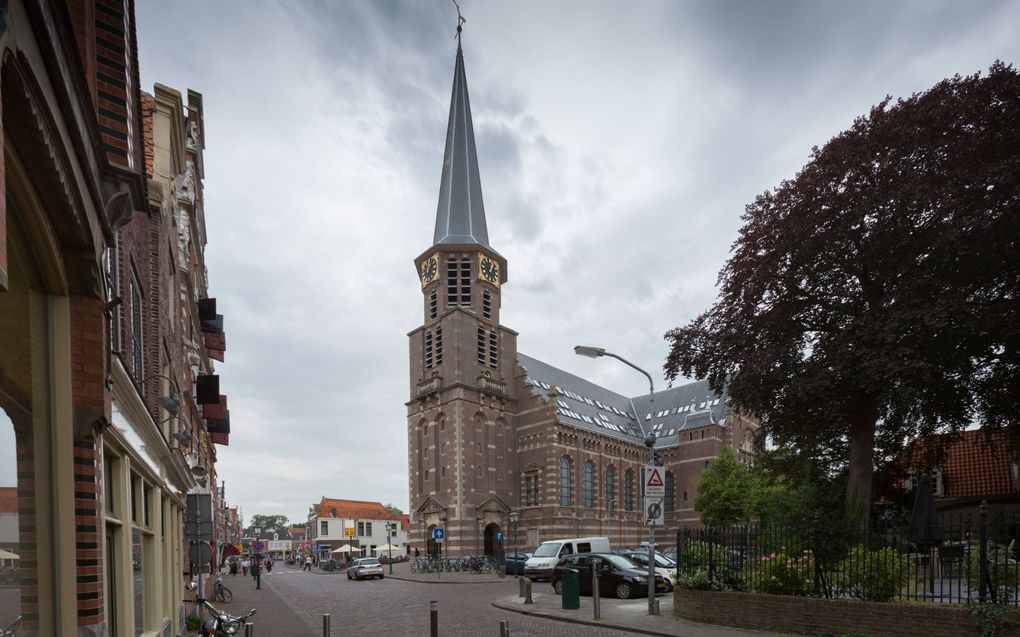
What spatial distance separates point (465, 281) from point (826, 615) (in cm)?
5164

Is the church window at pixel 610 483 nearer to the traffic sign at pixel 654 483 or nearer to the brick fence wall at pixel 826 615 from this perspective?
the traffic sign at pixel 654 483

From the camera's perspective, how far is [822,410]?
65.0 ft

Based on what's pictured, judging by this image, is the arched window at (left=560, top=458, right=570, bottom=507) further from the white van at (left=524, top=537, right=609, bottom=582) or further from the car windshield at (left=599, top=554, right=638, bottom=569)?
the car windshield at (left=599, top=554, right=638, bottom=569)

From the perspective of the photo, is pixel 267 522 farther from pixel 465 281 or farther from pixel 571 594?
pixel 571 594

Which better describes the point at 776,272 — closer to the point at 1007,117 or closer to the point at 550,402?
the point at 1007,117

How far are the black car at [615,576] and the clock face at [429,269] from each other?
42049 mm

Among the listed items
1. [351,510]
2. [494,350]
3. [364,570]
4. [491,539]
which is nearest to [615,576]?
[364,570]

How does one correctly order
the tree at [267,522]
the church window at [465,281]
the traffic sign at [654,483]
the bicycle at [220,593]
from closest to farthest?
the traffic sign at [654,483] < the bicycle at [220,593] < the church window at [465,281] < the tree at [267,522]

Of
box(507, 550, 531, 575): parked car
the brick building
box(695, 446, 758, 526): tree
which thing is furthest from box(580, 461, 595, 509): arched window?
the brick building

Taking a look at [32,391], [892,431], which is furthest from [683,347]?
[32,391]

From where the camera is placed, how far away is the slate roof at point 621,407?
2618 inches

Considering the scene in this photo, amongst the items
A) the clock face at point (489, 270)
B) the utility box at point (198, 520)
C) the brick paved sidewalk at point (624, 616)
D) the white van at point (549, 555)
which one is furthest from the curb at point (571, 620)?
the clock face at point (489, 270)

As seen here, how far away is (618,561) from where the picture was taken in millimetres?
22562

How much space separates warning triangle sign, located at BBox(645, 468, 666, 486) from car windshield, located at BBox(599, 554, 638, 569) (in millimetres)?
5944
